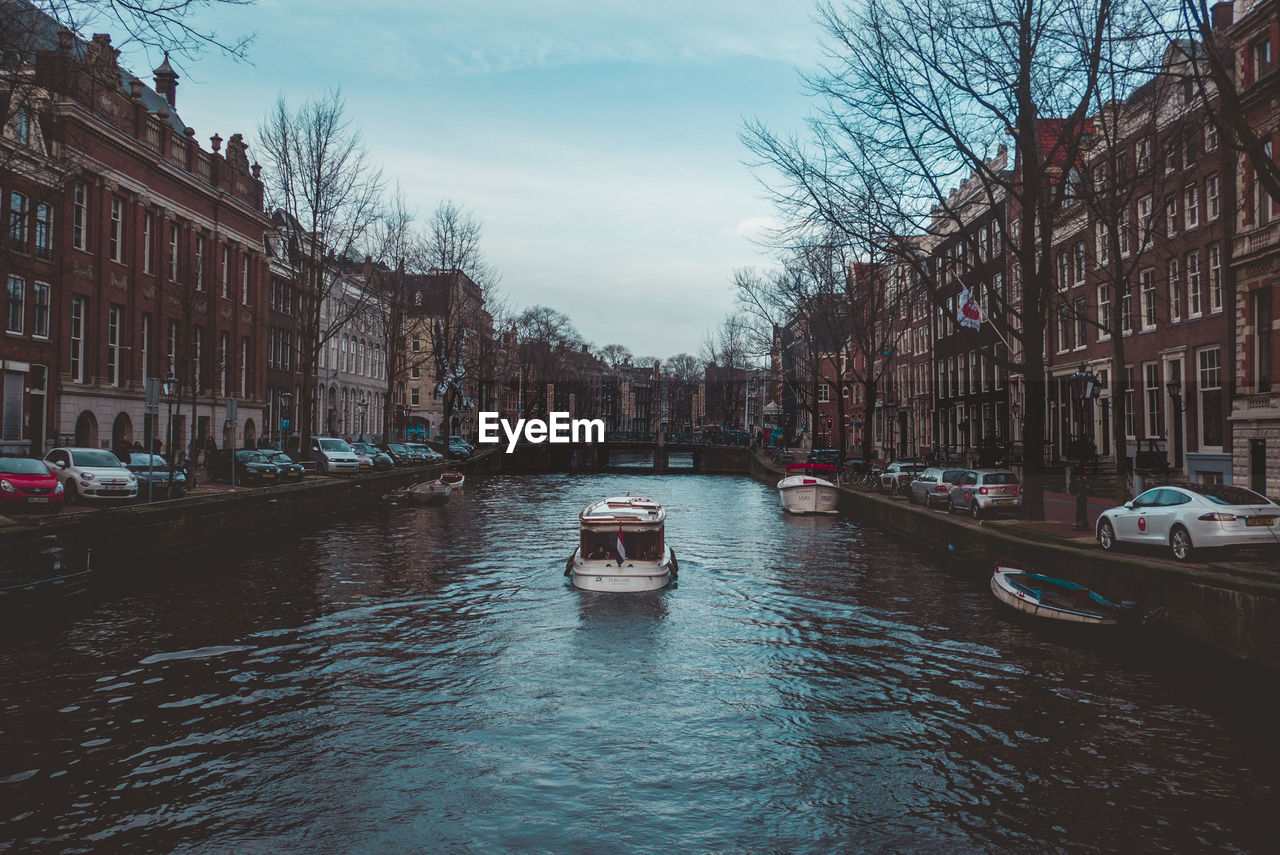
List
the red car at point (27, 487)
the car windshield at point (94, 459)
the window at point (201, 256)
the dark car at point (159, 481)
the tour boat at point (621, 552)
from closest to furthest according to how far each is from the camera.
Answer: the tour boat at point (621, 552), the red car at point (27, 487), the car windshield at point (94, 459), the dark car at point (159, 481), the window at point (201, 256)

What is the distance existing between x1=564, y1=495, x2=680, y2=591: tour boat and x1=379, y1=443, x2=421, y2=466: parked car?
42467 mm

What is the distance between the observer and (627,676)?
1494 cm

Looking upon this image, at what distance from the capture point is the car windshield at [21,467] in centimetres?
2520

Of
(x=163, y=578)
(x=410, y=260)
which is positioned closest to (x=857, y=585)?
(x=163, y=578)

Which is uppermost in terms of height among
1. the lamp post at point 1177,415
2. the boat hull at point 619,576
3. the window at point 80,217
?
the window at point 80,217

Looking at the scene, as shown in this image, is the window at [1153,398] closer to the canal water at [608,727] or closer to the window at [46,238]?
the canal water at [608,727]

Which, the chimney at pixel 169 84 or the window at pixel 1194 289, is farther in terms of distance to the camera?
the chimney at pixel 169 84

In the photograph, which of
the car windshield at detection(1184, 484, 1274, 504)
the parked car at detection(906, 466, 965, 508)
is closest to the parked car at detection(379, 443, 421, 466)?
the parked car at detection(906, 466, 965, 508)

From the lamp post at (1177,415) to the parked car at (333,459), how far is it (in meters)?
38.6

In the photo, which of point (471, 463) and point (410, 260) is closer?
point (410, 260)

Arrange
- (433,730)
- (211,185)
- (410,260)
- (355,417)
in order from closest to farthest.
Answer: (433,730)
(211,185)
(410,260)
(355,417)

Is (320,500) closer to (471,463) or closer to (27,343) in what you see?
(27,343)

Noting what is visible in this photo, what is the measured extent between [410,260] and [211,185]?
1304 cm

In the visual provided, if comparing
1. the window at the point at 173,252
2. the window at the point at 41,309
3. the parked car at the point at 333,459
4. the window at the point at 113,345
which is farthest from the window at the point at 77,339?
the parked car at the point at 333,459
